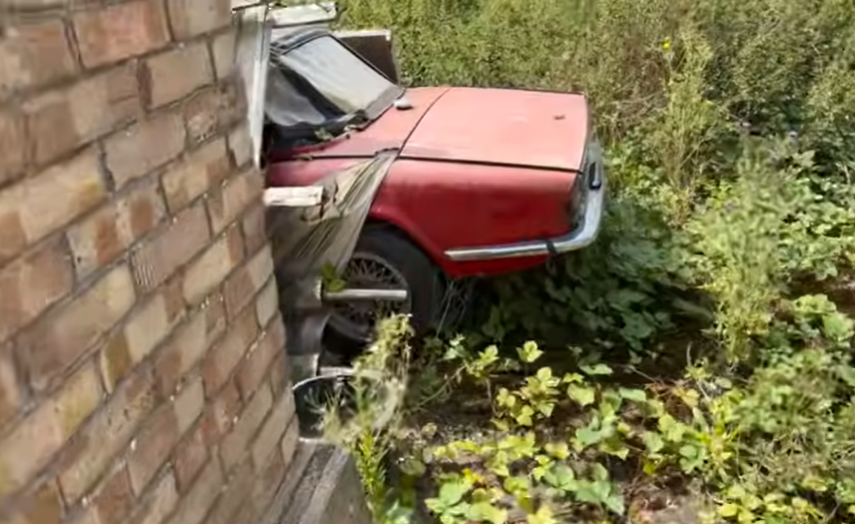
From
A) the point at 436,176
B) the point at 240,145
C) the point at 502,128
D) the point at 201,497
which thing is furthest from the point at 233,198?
the point at 502,128

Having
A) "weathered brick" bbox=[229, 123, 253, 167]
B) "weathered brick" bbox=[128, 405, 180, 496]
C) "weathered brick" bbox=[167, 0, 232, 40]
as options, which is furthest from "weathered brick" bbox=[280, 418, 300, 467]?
"weathered brick" bbox=[167, 0, 232, 40]

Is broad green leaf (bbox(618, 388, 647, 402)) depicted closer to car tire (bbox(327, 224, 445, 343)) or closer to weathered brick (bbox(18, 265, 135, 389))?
car tire (bbox(327, 224, 445, 343))

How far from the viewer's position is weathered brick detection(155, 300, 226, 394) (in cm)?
177

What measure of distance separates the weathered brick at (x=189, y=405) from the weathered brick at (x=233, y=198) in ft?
1.13

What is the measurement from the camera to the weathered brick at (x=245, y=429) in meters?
2.08

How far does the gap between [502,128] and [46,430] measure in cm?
344

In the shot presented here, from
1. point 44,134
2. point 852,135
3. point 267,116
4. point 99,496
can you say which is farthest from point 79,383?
point 852,135

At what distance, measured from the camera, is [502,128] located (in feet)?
15.0

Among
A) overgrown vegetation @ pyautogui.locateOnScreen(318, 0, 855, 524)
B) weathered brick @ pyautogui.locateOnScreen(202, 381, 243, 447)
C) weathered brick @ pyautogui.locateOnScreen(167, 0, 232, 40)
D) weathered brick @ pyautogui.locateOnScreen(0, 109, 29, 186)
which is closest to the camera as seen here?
weathered brick @ pyautogui.locateOnScreen(0, 109, 29, 186)

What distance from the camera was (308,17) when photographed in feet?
16.9

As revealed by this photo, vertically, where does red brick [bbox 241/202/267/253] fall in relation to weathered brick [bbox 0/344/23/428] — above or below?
below

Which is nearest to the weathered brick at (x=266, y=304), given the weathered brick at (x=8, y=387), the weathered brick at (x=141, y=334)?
the weathered brick at (x=141, y=334)

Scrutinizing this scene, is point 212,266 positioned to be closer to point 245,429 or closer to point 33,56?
Result: point 245,429

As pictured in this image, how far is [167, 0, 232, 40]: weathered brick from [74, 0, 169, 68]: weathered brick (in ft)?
0.17
